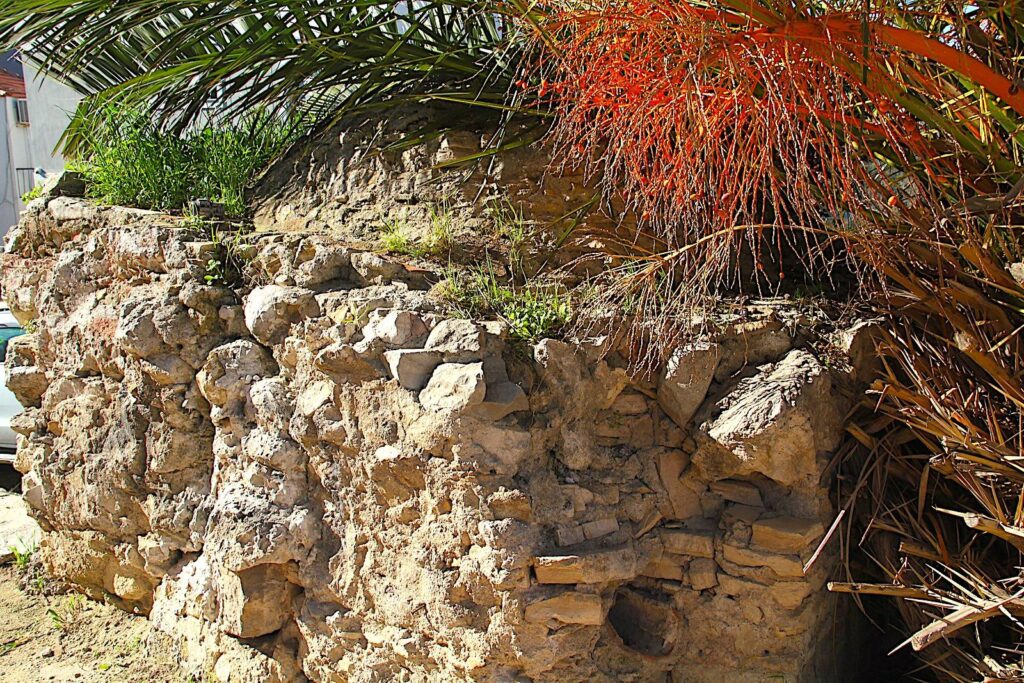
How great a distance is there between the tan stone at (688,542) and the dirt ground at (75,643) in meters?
2.15

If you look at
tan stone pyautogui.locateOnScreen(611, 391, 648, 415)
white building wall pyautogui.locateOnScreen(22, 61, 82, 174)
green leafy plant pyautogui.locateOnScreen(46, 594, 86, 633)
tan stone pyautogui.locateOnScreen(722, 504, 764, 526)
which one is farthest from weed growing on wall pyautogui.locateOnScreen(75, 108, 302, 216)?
white building wall pyautogui.locateOnScreen(22, 61, 82, 174)

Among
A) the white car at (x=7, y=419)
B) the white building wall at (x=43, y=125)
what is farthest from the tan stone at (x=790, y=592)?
the white building wall at (x=43, y=125)

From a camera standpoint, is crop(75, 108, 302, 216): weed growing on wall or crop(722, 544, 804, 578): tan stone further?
crop(75, 108, 302, 216): weed growing on wall

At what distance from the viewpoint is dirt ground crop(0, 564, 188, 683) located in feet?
13.7

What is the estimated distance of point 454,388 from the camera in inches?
126

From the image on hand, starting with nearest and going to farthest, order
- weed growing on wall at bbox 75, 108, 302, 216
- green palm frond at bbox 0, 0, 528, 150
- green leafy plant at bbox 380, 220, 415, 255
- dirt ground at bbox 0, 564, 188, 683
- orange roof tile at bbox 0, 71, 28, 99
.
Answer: green leafy plant at bbox 380, 220, 415, 255
green palm frond at bbox 0, 0, 528, 150
dirt ground at bbox 0, 564, 188, 683
weed growing on wall at bbox 75, 108, 302, 216
orange roof tile at bbox 0, 71, 28, 99

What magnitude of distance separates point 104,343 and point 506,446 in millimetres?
2146

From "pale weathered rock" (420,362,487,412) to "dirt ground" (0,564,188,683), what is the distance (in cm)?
181

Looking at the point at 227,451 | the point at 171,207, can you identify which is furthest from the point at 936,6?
the point at 171,207

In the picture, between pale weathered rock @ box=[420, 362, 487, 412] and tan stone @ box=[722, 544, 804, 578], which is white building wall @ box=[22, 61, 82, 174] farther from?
tan stone @ box=[722, 544, 804, 578]

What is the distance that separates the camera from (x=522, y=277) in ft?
12.5

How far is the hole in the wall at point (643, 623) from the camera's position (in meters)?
3.34

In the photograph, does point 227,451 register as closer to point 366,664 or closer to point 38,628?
point 366,664

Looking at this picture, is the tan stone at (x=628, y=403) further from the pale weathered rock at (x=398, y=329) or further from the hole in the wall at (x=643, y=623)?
the pale weathered rock at (x=398, y=329)
